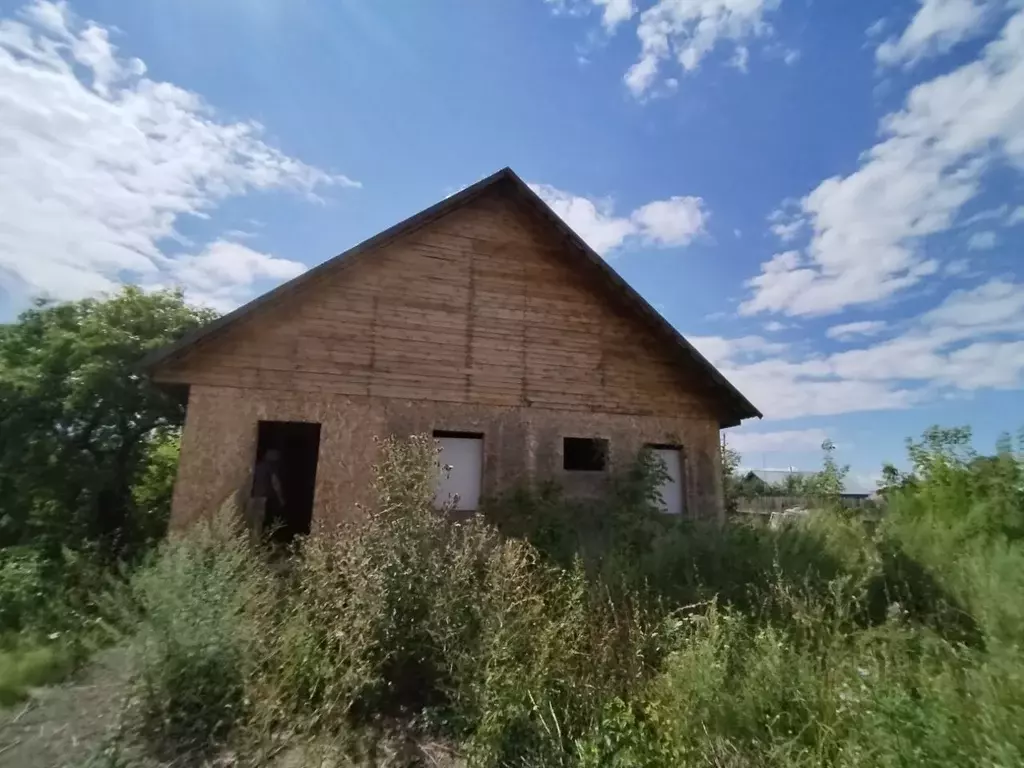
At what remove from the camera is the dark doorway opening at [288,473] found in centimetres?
1170

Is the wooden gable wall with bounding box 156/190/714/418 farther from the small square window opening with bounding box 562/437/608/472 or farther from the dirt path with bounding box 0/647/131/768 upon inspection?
the dirt path with bounding box 0/647/131/768

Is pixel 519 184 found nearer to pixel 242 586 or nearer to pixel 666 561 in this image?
pixel 666 561

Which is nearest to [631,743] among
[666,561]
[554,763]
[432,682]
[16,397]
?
[554,763]

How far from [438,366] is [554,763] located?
23.4 ft

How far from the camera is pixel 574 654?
4.76 meters

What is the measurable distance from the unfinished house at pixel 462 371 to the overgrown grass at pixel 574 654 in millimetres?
2761

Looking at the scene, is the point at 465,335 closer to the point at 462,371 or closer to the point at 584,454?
the point at 462,371

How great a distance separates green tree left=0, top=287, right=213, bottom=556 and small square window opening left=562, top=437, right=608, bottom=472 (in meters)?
7.84

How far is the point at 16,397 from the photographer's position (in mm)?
12109

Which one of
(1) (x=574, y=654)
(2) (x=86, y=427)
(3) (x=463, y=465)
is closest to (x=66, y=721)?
(1) (x=574, y=654)

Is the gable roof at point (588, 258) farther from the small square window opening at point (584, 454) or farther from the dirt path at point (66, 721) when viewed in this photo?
the dirt path at point (66, 721)

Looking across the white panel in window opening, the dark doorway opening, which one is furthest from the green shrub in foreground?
the dark doorway opening

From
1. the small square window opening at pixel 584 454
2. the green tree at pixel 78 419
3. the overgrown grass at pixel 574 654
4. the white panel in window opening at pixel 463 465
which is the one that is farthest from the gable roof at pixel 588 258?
the green tree at pixel 78 419

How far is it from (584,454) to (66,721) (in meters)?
8.60
